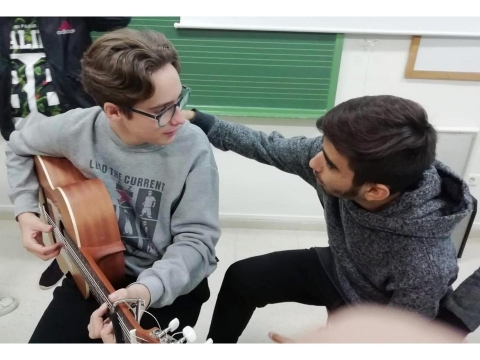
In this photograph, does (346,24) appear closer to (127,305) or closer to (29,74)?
(29,74)

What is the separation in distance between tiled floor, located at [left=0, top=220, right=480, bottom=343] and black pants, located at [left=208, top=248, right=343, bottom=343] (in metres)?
0.42

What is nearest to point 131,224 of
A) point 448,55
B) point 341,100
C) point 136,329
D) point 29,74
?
point 136,329

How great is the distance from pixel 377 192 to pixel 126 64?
63 centimetres

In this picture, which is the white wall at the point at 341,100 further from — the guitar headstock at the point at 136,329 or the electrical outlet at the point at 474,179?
the guitar headstock at the point at 136,329

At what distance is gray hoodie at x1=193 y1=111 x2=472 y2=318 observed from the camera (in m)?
0.95

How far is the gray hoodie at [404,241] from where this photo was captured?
0.95m

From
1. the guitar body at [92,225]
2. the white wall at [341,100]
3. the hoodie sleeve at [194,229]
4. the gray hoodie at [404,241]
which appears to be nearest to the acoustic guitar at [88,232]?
the guitar body at [92,225]

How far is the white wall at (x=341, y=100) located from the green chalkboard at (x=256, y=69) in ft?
0.21

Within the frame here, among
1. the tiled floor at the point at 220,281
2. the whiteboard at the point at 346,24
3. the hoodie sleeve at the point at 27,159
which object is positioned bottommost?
the tiled floor at the point at 220,281

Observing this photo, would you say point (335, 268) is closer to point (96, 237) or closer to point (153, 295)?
point (153, 295)

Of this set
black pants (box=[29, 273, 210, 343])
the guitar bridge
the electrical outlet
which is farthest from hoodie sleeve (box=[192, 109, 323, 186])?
the electrical outlet

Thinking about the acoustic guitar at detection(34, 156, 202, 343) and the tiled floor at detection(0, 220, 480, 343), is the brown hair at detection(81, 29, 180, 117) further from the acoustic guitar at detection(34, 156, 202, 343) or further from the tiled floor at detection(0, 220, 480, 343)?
the tiled floor at detection(0, 220, 480, 343)

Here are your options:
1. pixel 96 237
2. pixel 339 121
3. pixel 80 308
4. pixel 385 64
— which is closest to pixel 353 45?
pixel 385 64

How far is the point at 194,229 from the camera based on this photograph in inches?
41.0
